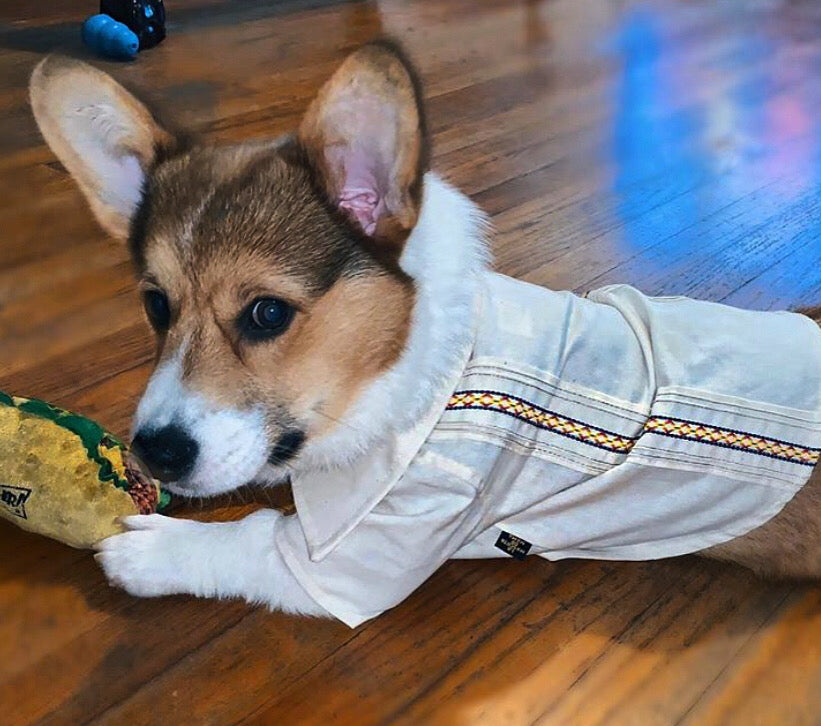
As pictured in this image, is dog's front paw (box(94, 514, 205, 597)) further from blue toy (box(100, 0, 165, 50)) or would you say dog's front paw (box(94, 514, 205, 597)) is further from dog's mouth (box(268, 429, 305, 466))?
blue toy (box(100, 0, 165, 50))

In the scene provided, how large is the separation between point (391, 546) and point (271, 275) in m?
0.42

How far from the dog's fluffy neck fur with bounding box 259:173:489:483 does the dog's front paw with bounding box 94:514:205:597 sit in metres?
0.18

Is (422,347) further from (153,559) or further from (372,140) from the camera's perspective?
(153,559)

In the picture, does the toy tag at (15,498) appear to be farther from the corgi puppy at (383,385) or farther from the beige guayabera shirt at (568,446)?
the beige guayabera shirt at (568,446)

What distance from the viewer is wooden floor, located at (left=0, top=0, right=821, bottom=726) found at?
1457mm

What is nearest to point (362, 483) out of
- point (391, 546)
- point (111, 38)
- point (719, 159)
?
point (391, 546)

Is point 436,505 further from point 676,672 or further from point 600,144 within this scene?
point 600,144

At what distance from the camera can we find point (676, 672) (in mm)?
1502

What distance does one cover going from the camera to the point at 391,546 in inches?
56.7

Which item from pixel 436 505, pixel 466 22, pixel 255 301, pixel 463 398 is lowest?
pixel 466 22

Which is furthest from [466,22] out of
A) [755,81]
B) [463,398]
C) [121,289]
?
[463,398]

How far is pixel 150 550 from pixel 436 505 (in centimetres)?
46

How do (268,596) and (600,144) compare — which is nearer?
(268,596)

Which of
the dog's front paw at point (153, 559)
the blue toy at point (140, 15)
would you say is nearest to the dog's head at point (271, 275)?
the dog's front paw at point (153, 559)
